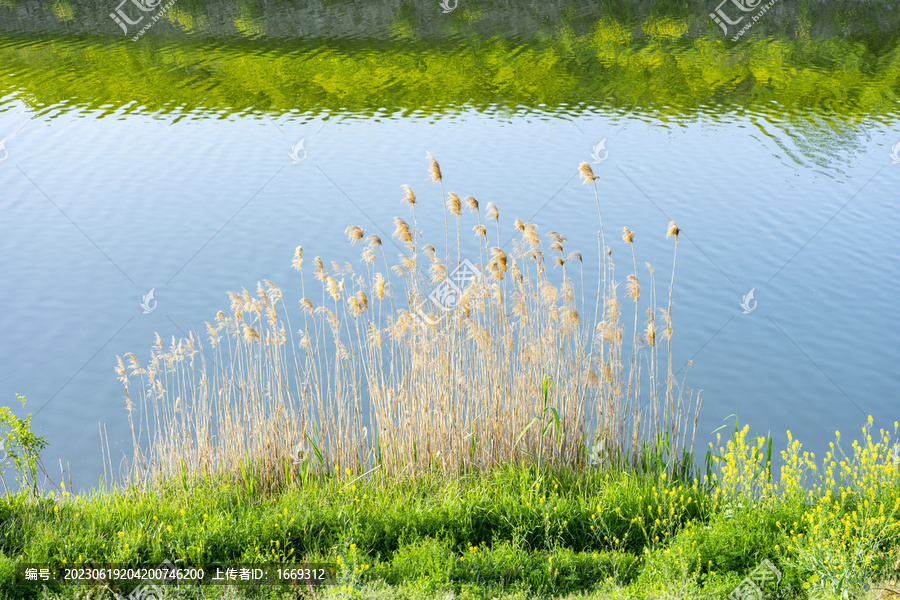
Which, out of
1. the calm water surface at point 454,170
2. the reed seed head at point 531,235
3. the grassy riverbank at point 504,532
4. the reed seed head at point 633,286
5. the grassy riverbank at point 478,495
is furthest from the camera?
the calm water surface at point 454,170

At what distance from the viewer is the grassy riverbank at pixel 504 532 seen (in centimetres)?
433

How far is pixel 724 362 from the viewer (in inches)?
338

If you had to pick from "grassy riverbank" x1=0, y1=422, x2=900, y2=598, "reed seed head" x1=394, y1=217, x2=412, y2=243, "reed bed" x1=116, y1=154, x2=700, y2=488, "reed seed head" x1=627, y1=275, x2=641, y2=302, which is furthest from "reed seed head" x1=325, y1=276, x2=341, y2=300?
"reed seed head" x1=627, y1=275, x2=641, y2=302

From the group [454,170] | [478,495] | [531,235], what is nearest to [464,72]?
[454,170]

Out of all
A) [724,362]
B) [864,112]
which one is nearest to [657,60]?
[864,112]

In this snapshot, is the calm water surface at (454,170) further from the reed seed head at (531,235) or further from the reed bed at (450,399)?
the reed seed head at (531,235)

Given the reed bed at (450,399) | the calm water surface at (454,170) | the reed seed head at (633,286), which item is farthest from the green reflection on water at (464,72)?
the reed seed head at (633,286)

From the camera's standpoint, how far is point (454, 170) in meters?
14.0

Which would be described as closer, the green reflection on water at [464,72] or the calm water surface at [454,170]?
the calm water surface at [454,170]

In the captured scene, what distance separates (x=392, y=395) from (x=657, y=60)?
18.8 m

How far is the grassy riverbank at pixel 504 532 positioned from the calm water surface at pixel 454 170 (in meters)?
2.12

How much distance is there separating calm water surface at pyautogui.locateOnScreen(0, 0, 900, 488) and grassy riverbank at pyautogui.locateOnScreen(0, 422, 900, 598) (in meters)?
2.12

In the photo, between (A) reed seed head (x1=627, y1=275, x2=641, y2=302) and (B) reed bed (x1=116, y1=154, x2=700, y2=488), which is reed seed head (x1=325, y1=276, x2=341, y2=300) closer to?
(B) reed bed (x1=116, y1=154, x2=700, y2=488)

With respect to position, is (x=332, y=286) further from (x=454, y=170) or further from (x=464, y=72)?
(x=464, y=72)
